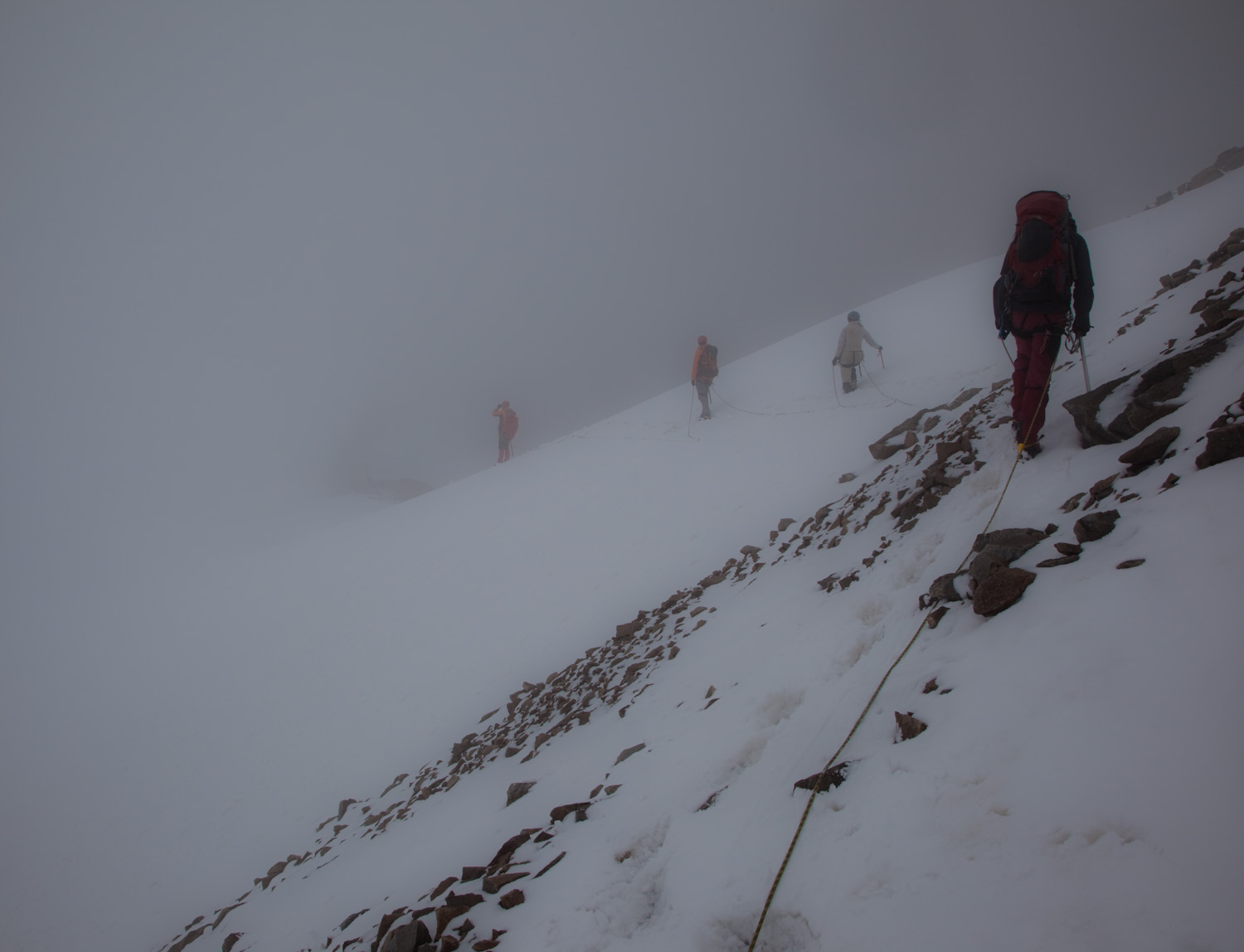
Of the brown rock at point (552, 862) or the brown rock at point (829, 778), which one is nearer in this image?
the brown rock at point (829, 778)

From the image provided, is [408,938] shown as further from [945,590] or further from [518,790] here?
[945,590]

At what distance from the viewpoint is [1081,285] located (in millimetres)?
5023

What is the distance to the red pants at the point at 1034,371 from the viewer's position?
16.7 feet

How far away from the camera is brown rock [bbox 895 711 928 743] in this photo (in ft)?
8.75

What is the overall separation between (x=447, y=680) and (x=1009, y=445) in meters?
9.74

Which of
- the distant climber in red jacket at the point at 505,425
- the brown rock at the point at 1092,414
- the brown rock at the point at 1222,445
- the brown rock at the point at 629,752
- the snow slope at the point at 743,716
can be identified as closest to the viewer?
the snow slope at the point at 743,716

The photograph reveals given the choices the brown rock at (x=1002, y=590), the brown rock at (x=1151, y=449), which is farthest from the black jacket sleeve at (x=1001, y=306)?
the brown rock at (x=1002, y=590)

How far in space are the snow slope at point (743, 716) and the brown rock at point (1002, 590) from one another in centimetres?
9

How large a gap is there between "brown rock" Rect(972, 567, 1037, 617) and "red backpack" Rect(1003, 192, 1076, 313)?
3428 millimetres

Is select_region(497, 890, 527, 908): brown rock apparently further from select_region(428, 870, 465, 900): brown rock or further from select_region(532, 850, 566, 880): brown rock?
select_region(428, 870, 465, 900): brown rock

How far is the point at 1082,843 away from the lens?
5.82 ft

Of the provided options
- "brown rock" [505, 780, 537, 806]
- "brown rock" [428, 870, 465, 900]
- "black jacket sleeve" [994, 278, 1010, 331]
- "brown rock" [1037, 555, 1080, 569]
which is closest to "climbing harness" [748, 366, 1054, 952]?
"brown rock" [1037, 555, 1080, 569]

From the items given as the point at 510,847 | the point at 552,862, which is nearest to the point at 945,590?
the point at 552,862

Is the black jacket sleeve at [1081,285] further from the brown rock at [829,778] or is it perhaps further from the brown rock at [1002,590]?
the brown rock at [829,778]
